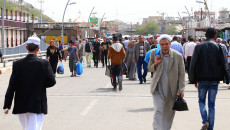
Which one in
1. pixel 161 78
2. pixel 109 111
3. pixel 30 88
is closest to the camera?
pixel 30 88

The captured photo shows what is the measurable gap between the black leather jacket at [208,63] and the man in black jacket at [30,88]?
9.89 ft

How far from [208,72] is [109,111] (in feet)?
10.2

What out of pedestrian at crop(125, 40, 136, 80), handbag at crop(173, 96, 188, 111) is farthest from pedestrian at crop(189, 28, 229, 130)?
pedestrian at crop(125, 40, 136, 80)

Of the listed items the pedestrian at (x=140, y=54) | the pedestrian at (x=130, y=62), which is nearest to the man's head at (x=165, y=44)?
the pedestrian at (x=140, y=54)

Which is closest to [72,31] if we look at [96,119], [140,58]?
[140,58]

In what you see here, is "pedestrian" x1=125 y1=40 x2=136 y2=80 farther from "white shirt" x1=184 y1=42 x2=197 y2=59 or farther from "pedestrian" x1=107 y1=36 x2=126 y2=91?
"pedestrian" x1=107 y1=36 x2=126 y2=91

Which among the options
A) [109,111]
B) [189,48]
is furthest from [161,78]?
[189,48]

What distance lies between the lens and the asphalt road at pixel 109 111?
28.0ft

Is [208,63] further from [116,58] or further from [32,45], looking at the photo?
[116,58]

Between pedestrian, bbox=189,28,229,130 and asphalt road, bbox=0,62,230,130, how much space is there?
2.07 ft

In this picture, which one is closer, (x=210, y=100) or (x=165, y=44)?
(x=165, y=44)

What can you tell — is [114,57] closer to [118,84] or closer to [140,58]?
[118,84]

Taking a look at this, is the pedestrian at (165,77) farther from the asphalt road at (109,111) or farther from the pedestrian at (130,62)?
the pedestrian at (130,62)

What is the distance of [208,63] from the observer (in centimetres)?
779
